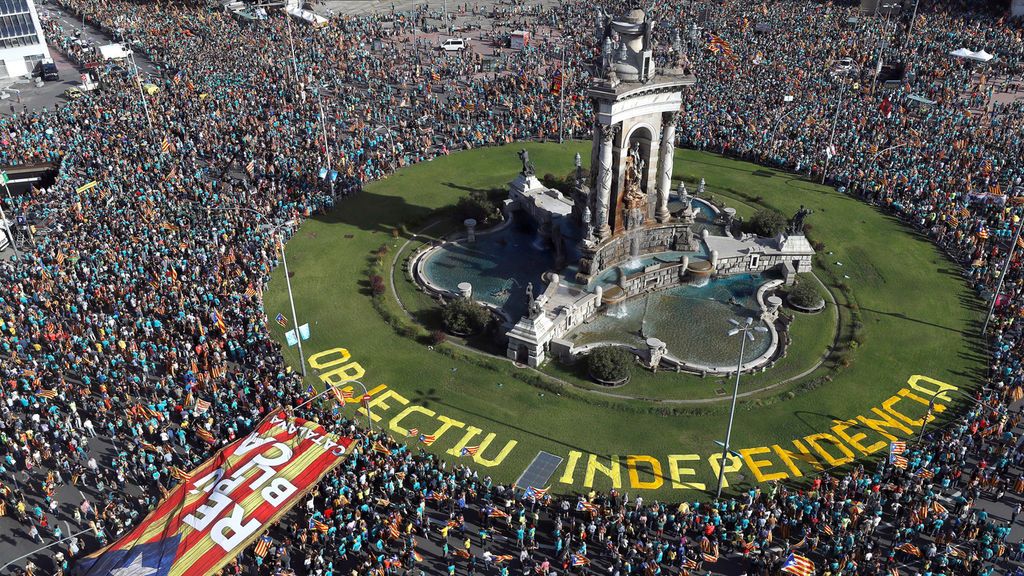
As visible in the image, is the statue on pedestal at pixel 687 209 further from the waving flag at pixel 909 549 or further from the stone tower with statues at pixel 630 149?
the waving flag at pixel 909 549

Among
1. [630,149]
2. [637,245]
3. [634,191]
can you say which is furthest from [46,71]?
[637,245]

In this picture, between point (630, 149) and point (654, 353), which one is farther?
point (630, 149)

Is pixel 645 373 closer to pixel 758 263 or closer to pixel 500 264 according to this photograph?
pixel 758 263

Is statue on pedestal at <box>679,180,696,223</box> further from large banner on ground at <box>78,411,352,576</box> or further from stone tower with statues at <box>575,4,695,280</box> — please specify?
large banner on ground at <box>78,411,352,576</box>

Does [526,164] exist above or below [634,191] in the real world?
below

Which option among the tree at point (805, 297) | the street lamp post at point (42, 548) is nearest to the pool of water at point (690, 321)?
the tree at point (805, 297)

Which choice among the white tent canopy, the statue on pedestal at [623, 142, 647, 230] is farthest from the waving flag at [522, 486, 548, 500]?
the white tent canopy

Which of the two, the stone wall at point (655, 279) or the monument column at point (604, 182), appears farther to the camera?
the stone wall at point (655, 279)
